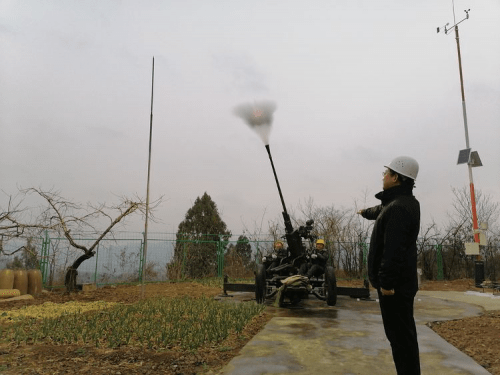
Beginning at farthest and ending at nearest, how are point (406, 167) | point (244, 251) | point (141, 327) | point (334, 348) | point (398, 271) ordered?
point (244, 251) → point (141, 327) → point (334, 348) → point (406, 167) → point (398, 271)

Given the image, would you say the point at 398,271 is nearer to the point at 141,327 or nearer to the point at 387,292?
the point at 387,292

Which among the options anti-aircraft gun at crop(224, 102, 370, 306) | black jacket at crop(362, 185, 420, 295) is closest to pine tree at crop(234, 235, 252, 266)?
anti-aircraft gun at crop(224, 102, 370, 306)

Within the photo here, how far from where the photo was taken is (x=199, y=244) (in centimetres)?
1752

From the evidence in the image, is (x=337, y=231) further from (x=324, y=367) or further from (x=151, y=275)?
(x=324, y=367)

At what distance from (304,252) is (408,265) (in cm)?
590

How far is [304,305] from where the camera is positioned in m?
8.75

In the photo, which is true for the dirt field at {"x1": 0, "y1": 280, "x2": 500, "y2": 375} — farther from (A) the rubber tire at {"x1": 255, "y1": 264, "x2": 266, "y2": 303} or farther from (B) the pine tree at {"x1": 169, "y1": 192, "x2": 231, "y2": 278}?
(B) the pine tree at {"x1": 169, "y1": 192, "x2": 231, "y2": 278}

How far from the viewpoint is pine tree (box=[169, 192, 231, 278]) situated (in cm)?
1661

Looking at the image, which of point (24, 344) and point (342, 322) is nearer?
point (24, 344)

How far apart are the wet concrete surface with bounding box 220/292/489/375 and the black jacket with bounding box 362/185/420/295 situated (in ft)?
4.02

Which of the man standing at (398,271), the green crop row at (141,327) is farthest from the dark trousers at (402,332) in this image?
the green crop row at (141,327)

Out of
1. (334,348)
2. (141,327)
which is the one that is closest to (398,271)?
(334,348)

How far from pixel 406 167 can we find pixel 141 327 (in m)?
4.46

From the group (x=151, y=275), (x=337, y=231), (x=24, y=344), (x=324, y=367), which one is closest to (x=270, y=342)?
(x=324, y=367)
